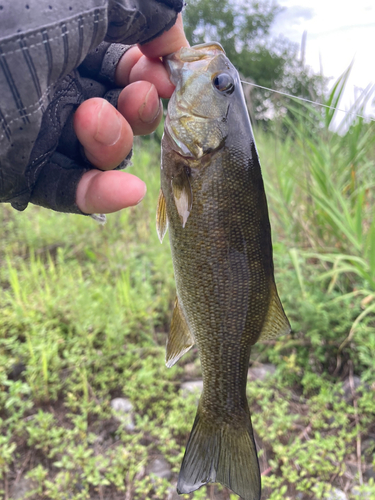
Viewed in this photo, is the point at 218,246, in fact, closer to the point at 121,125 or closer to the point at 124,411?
the point at 121,125

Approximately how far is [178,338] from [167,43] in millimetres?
1070

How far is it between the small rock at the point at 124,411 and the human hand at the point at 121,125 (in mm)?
1344

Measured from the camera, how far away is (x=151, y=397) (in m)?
2.23

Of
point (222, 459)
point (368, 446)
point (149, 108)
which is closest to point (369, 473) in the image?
point (368, 446)

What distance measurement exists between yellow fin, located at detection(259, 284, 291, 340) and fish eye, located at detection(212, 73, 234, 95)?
702 millimetres

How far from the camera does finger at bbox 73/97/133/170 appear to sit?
107 centimetres

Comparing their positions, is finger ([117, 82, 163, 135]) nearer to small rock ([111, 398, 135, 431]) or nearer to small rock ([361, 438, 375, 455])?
small rock ([111, 398, 135, 431])

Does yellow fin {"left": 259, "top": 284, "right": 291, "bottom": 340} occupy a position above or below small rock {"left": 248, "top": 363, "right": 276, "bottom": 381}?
above

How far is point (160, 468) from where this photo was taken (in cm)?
192

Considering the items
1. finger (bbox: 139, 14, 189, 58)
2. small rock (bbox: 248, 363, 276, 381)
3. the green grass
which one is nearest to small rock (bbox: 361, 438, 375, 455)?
the green grass

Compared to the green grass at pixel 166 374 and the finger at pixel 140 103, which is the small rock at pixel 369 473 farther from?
the finger at pixel 140 103

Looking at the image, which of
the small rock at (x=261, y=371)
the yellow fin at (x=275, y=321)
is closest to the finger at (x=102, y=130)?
the yellow fin at (x=275, y=321)

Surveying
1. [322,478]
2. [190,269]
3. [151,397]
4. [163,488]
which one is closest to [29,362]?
[151,397]

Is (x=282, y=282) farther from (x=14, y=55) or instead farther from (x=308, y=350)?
(x=14, y=55)
